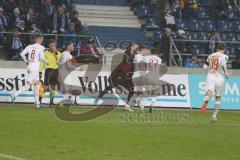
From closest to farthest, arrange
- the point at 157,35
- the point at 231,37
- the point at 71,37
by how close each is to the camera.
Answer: the point at 71,37
the point at 157,35
the point at 231,37

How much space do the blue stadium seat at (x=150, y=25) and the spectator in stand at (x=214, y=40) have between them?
2.83m

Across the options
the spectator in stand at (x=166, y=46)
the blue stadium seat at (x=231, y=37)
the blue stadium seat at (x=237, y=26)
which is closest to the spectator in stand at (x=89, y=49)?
the spectator in stand at (x=166, y=46)

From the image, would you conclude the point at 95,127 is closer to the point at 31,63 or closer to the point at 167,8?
the point at 31,63

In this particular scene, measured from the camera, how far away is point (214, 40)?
31.8 meters

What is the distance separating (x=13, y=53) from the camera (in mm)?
29047

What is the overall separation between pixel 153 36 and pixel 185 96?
20.0 feet

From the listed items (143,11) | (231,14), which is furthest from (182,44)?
(231,14)

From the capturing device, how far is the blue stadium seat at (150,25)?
33.6m

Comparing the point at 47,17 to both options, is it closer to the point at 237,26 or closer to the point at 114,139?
the point at 237,26

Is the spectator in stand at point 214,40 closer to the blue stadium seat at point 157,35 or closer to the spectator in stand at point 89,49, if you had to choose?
the blue stadium seat at point 157,35

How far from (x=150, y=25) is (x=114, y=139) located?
60.9ft

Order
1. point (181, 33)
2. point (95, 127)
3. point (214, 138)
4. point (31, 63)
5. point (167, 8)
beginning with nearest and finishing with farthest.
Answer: point (214, 138), point (95, 127), point (31, 63), point (181, 33), point (167, 8)

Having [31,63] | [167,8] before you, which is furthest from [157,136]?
[167,8]

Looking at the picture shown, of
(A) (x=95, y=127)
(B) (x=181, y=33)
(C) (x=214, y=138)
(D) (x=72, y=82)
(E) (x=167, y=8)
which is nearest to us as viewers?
(C) (x=214, y=138)
